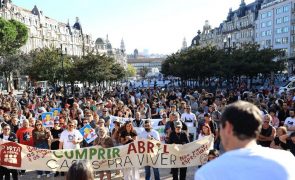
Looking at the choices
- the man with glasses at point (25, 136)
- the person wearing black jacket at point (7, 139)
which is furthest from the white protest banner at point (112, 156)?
the man with glasses at point (25, 136)

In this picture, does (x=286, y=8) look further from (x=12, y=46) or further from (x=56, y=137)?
(x=56, y=137)

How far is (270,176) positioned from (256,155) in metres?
0.15

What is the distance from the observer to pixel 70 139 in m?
10.3

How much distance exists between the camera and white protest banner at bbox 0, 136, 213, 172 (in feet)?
31.0

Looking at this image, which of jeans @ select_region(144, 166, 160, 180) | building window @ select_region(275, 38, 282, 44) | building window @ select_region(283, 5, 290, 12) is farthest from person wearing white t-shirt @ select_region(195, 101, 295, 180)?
building window @ select_region(275, 38, 282, 44)

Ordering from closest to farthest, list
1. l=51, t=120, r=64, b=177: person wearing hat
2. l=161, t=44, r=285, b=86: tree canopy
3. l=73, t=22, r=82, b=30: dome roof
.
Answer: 1. l=51, t=120, r=64, b=177: person wearing hat
2. l=161, t=44, r=285, b=86: tree canopy
3. l=73, t=22, r=82, b=30: dome roof

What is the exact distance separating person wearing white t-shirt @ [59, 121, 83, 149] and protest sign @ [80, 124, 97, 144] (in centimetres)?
78

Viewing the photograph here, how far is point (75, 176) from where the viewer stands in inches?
147

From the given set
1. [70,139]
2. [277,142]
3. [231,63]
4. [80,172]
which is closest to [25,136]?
[70,139]

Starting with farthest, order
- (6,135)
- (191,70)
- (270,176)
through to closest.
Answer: (191,70) → (6,135) → (270,176)

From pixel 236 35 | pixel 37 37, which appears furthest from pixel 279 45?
pixel 37 37

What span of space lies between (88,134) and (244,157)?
9477mm

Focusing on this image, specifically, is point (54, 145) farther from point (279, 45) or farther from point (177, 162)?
point (279, 45)

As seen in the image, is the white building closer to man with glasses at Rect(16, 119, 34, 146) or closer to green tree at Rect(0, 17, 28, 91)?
green tree at Rect(0, 17, 28, 91)
